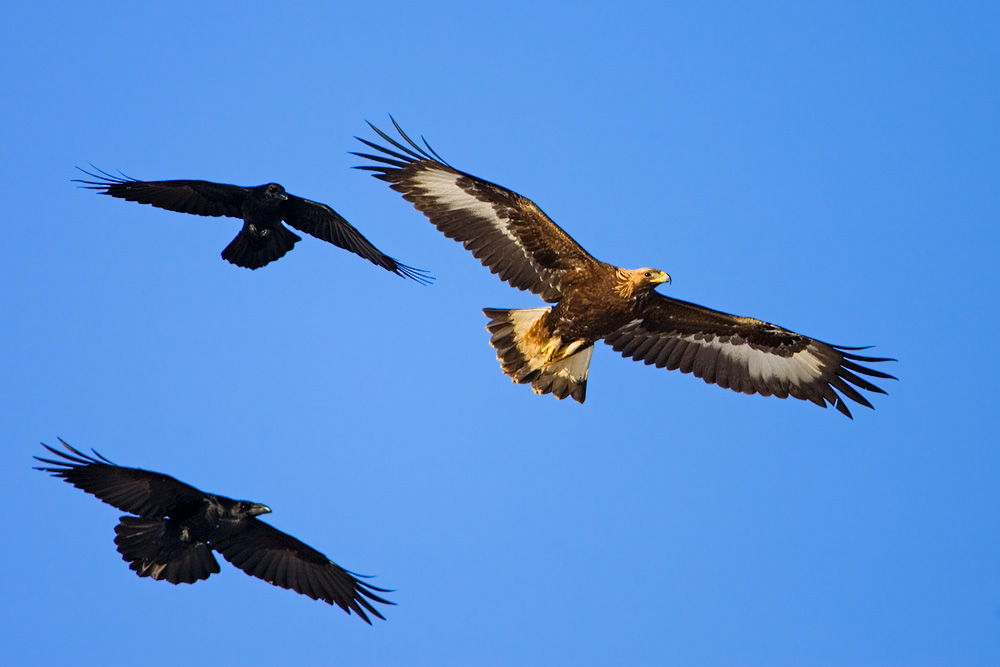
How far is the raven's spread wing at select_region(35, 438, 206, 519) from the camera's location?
9.99 meters

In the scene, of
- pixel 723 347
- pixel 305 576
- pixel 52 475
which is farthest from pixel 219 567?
pixel 723 347

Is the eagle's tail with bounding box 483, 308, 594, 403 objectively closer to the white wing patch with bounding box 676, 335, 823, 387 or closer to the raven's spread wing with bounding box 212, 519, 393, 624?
the white wing patch with bounding box 676, 335, 823, 387

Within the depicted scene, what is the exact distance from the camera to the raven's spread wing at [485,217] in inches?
404

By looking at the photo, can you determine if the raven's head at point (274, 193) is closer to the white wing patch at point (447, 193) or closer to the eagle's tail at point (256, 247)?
the eagle's tail at point (256, 247)

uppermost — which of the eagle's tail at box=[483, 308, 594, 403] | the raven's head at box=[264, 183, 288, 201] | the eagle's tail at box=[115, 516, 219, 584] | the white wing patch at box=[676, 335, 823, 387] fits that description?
the raven's head at box=[264, 183, 288, 201]

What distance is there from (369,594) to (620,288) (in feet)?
12.0

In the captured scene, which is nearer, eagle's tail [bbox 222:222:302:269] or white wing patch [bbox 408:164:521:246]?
white wing patch [bbox 408:164:521:246]

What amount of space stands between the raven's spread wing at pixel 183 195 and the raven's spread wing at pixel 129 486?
131 inches

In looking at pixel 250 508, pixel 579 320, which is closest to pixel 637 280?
pixel 579 320

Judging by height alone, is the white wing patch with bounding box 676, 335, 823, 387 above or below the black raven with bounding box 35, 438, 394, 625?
above

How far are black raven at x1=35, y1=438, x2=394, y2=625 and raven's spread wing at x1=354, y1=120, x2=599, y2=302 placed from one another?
3044 mm

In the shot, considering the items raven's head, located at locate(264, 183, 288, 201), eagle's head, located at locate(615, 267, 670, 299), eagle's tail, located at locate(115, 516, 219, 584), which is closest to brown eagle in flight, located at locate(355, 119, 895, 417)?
eagle's head, located at locate(615, 267, 670, 299)

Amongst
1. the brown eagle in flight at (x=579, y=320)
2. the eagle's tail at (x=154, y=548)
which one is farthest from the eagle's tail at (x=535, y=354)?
the eagle's tail at (x=154, y=548)

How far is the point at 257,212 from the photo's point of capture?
11930 millimetres
